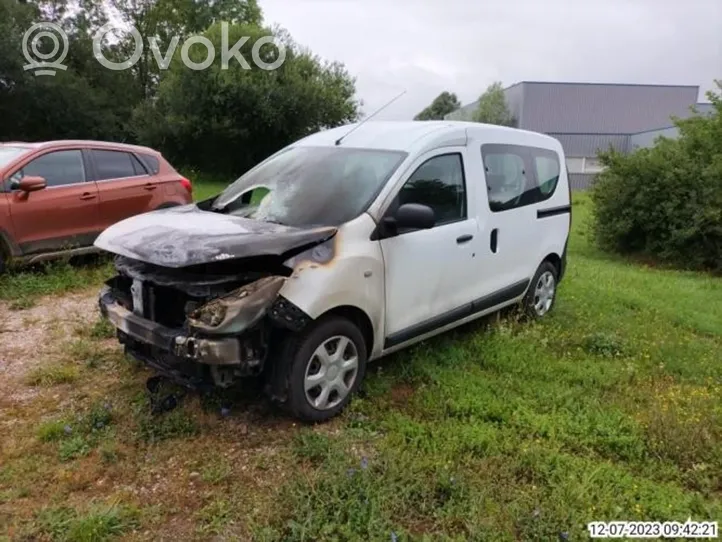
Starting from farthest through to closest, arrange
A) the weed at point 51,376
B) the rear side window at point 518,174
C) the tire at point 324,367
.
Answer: the rear side window at point 518,174
the weed at point 51,376
the tire at point 324,367

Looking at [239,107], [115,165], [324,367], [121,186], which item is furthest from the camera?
[239,107]

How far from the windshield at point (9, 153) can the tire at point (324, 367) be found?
5016mm

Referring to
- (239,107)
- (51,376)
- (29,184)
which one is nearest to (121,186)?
(29,184)

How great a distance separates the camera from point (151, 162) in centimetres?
787

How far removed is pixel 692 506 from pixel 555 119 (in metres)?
47.7

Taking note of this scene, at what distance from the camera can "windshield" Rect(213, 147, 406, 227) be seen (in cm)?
383

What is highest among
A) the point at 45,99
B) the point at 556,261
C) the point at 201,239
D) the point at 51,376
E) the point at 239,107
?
the point at 45,99

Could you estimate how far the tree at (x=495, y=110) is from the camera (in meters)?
47.4

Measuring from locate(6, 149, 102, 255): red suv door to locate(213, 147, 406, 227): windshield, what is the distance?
3.10 meters

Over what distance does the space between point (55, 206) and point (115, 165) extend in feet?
3.64

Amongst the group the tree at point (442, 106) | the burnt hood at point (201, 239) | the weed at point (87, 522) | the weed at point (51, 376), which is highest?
the tree at point (442, 106)

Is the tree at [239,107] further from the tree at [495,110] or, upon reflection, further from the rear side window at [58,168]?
the tree at [495,110]

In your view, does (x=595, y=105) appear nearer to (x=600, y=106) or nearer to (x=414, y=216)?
(x=600, y=106)

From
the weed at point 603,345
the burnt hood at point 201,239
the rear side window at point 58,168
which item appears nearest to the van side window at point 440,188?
the burnt hood at point 201,239
